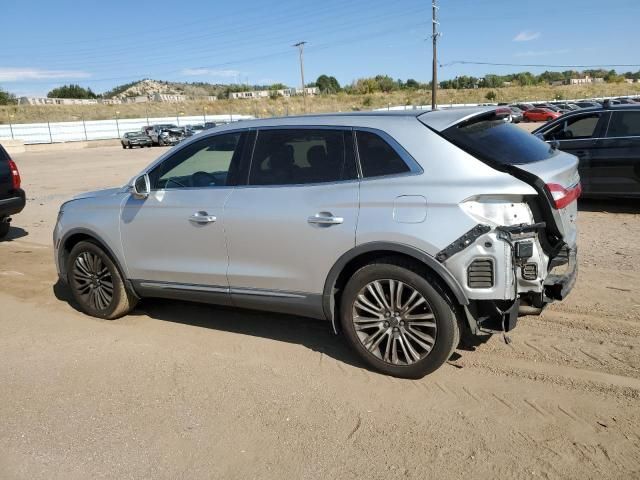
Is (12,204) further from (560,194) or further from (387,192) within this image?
(560,194)

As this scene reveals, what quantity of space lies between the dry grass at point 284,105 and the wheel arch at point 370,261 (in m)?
69.3

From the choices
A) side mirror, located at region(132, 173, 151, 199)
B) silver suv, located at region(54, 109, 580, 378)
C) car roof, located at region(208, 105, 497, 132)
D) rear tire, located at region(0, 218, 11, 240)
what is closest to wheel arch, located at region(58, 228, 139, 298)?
silver suv, located at region(54, 109, 580, 378)

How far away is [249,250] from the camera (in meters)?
4.39

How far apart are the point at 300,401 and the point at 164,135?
1646 inches

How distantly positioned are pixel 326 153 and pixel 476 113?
3.72 ft

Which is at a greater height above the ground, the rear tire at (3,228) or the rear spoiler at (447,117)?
the rear spoiler at (447,117)

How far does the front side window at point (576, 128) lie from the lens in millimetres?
9344

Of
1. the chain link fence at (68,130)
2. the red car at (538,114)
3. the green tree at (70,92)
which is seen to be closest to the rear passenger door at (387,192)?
the red car at (538,114)

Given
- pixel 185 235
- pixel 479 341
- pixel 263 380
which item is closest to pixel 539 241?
pixel 479 341

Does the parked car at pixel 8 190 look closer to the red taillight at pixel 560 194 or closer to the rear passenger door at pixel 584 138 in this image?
the red taillight at pixel 560 194

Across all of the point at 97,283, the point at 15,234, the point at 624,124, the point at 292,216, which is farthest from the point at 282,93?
the point at 292,216

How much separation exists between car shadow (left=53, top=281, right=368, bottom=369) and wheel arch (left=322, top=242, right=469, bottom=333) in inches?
15.7

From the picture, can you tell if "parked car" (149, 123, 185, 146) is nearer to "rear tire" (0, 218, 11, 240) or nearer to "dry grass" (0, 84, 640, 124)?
"dry grass" (0, 84, 640, 124)

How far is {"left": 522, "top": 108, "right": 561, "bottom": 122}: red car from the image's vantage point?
153ft
